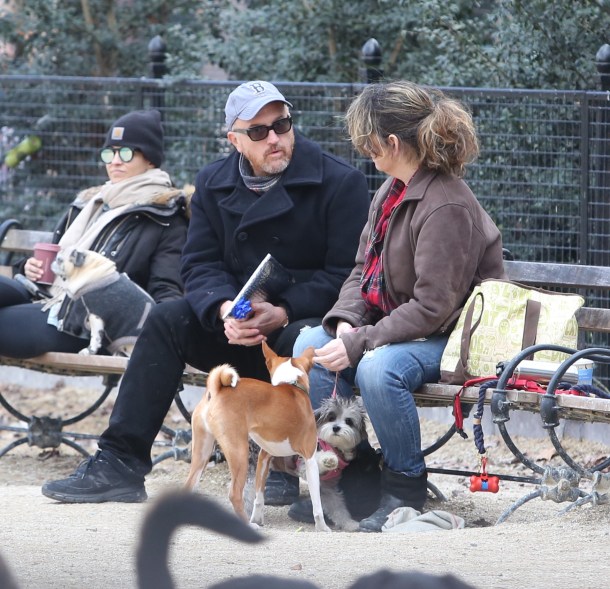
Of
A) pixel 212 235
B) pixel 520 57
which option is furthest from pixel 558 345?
pixel 520 57

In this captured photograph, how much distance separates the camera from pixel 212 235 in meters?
5.33

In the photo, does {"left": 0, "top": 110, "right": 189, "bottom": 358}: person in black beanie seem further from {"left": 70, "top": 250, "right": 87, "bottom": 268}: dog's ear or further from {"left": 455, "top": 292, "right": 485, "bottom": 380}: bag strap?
{"left": 455, "top": 292, "right": 485, "bottom": 380}: bag strap

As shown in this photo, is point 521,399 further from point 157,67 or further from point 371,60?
point 157,67

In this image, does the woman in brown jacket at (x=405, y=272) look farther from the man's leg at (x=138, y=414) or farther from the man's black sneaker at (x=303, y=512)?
the man's leg at (x=138, y=414)

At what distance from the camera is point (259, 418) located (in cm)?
454

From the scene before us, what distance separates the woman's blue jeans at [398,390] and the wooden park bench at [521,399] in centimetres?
12

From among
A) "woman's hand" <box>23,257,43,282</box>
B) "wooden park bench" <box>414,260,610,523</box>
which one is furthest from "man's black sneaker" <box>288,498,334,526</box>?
"woman's hand" <box>23,257,43,282</box>

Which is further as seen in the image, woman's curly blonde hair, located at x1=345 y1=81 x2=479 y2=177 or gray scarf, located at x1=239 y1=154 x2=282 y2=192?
gray scarf, located at x1=239 y1=154 x2=282 y2=192

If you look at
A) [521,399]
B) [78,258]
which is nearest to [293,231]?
[78,258]

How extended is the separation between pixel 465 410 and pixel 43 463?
8.67 feet

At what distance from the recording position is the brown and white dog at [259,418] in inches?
178

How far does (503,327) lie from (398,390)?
0.48 m

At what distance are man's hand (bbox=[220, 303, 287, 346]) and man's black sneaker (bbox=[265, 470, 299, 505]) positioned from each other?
0.67 metres

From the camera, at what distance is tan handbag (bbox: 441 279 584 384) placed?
182 inches
